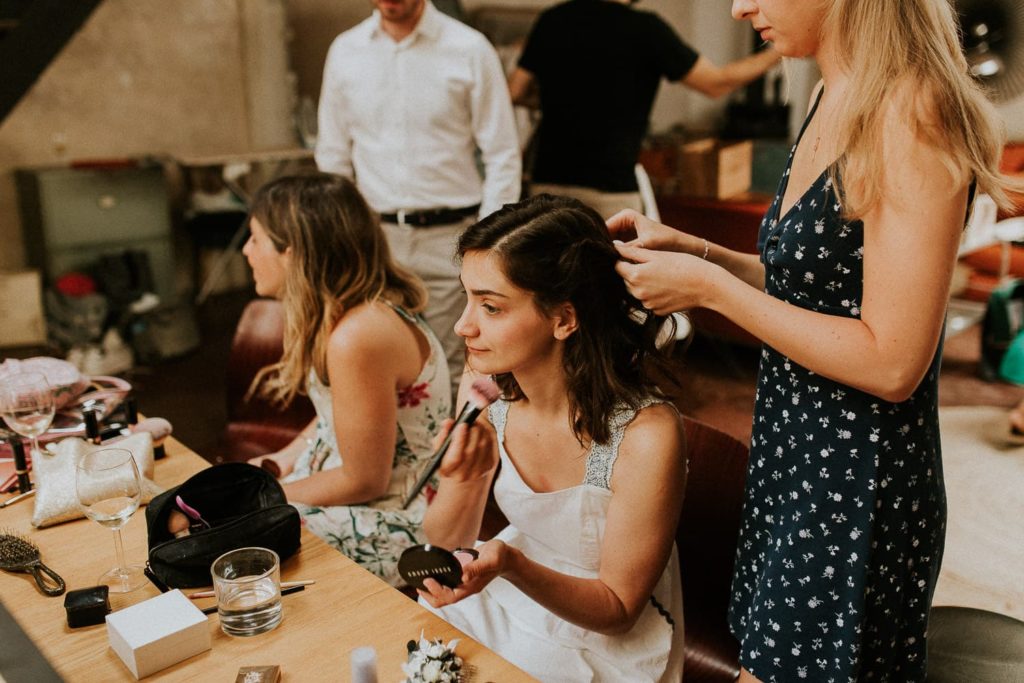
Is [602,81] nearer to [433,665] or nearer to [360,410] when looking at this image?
[360,410]

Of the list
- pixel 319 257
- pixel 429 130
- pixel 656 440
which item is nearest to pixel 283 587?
pixel 656 440

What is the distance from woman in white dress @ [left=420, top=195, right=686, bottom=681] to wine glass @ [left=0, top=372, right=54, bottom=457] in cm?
78

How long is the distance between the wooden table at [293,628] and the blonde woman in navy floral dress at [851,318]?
19.6 inches

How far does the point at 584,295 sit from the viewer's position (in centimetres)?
149

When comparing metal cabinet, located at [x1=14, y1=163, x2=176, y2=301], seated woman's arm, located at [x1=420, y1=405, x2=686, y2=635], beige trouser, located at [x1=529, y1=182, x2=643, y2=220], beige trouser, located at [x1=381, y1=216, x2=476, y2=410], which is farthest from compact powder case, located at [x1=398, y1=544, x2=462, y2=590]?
metal cabinet, located at [x1=14, y1=163, x2=176, y2=301]

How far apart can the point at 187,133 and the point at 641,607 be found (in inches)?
211

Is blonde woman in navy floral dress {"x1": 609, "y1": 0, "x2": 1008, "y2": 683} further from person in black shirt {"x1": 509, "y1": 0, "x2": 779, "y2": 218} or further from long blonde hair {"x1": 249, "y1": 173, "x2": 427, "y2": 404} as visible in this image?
person in black shirt {"x1": 509, "y1": 0, "x2": 779, "y2": 218}

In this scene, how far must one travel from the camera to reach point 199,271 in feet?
20.1

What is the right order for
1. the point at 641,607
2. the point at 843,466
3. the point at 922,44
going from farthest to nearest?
1. the point at 641,607
2. the point at 843,466
3. the point at 922,44

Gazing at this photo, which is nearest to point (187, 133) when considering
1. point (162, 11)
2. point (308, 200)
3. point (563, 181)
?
point (162, 11)

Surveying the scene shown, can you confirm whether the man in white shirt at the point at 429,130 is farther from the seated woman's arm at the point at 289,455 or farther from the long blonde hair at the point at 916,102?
the long blonde hair at the point at 916,102

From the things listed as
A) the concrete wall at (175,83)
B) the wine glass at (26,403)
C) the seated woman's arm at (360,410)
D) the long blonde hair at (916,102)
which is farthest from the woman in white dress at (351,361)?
the concrete wall at (175,83)

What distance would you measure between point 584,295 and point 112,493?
80 centimetres

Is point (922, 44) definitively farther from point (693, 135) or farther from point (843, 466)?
point (693, 135)
